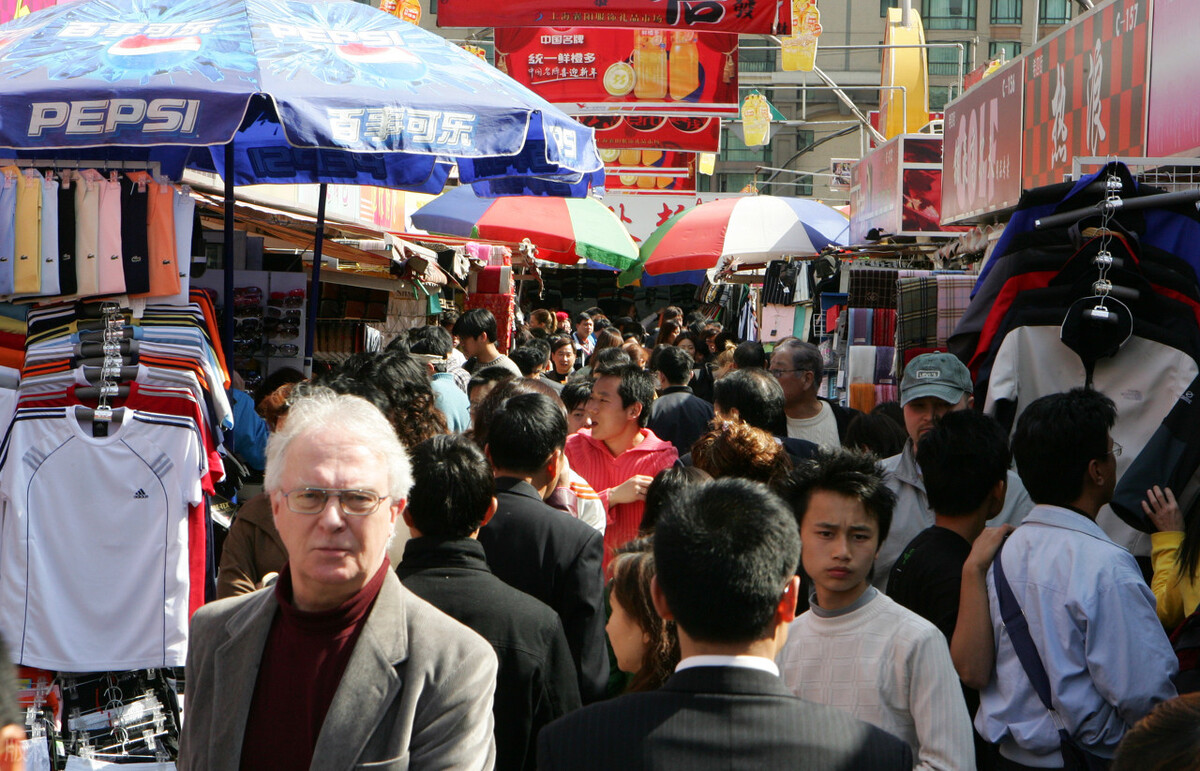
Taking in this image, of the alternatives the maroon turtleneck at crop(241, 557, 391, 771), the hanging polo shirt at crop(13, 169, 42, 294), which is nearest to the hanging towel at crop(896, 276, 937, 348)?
the hanging polo shirt at crop(13, 169, 42, 294)

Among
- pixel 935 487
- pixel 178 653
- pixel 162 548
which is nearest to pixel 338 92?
pixel 162 548

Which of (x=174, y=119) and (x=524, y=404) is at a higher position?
(x=174, y=119)

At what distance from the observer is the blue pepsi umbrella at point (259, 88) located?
432cm

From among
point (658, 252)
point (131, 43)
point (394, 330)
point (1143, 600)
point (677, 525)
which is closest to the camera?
point (677, 525)

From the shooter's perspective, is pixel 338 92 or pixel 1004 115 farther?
pixel 1004 115

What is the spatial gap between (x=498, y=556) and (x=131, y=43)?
2.75 metres

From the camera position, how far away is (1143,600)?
2855 mm

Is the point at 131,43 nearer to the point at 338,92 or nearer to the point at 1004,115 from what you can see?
the point at 338,92

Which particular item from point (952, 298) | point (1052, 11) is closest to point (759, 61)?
point (1052, 11)

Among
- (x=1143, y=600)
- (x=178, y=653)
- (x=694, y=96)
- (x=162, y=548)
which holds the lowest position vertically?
(x=178, y=653)

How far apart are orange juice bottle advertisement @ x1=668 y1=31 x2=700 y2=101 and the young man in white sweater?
10721 millimetres

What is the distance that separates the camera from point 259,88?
4.39 m

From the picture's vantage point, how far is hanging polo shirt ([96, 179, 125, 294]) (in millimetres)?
4766

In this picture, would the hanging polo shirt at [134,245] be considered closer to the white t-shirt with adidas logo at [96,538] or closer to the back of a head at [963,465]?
the white t-shirt with adidas logo at [96,538]
